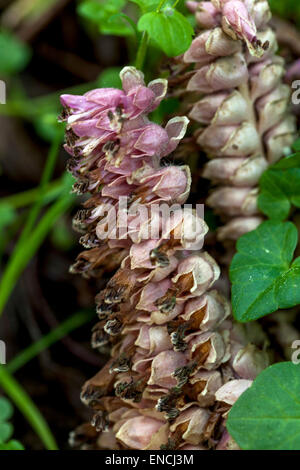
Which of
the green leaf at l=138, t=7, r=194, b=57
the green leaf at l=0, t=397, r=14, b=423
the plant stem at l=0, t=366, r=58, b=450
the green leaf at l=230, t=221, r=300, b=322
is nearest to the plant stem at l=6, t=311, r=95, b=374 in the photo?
the plant stem at l=0, t=366, r=58, b=450

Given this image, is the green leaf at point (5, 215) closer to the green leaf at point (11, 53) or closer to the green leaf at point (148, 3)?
the green leaf at point (11, 53)

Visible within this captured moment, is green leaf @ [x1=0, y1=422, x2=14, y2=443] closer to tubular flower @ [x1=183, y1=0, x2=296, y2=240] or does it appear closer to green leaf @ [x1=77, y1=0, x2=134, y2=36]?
tubular flower @ [x1=183, y1=0, x2=296, y2=240]

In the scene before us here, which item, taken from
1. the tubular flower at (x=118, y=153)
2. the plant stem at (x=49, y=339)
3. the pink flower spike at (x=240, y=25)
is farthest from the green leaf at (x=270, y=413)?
the plant stem at (x=49, y=339)

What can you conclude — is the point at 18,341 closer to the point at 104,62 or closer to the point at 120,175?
the point at 120,175

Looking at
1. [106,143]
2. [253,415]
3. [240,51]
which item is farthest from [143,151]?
[253,415]

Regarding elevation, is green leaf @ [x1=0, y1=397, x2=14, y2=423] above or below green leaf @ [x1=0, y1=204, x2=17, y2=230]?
below

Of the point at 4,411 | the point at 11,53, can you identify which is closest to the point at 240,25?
the point at 4,411
